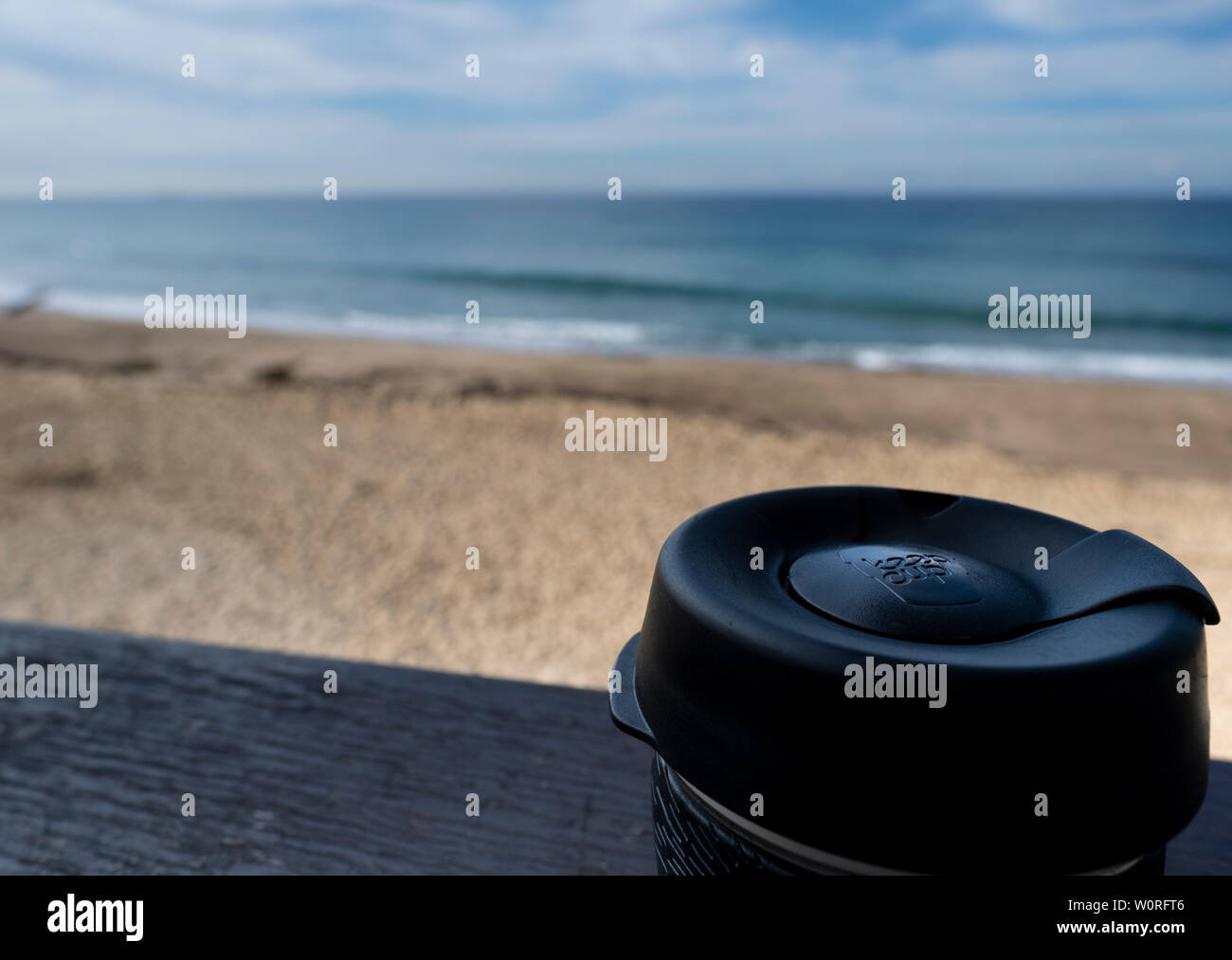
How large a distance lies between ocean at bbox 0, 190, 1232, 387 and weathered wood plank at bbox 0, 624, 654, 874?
11.3m

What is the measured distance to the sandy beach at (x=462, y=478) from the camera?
4422mm

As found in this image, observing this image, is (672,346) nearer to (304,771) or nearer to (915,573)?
(304,771)

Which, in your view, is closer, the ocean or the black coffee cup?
the black coffee cup

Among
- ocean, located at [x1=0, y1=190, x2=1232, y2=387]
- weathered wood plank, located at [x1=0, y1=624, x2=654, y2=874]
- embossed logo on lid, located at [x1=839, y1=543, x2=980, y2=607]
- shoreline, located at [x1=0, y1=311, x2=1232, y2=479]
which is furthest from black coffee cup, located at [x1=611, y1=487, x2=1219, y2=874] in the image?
ocean, located at [x1=0, y1=190, x2=1232, y2=387]

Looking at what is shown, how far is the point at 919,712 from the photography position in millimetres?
362

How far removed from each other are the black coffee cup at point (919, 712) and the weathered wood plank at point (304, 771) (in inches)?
11.2

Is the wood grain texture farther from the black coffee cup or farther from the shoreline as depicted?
the shoreline

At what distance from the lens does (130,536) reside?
17.4ft

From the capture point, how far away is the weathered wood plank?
703 mm

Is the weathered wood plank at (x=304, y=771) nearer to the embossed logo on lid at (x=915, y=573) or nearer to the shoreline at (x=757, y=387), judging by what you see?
the embossed logo on lid at (x=915, y=573)

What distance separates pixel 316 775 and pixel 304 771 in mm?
13

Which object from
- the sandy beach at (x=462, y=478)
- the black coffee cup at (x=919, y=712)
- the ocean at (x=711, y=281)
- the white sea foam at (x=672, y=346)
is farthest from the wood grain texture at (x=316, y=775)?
the ocean at (x=711, y=281)

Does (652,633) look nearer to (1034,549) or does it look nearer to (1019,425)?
(1034,549)
